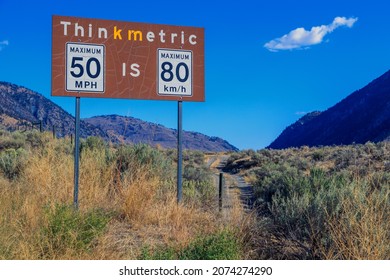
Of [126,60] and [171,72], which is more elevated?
[126,60]

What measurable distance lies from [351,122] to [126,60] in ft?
327

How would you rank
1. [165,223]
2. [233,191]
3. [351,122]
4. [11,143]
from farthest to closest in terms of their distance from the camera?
1. [351,122]
2. [11,143]
3. [233,191]
4. [165,223]

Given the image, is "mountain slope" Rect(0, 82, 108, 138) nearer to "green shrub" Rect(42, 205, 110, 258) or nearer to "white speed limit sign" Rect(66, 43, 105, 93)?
"white speed limit sign" Rect(66, 43, 105, 93)

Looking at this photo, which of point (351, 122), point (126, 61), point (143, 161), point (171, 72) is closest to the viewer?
point (126, 61)

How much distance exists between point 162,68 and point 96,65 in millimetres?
1264

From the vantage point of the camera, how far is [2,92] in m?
67.4

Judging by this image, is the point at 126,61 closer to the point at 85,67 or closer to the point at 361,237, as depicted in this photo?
the point at 85,67

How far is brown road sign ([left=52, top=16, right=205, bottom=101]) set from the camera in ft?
28.1

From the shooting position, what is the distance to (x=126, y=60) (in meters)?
9.09

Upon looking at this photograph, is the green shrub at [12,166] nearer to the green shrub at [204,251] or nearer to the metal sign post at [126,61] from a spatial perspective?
the metal sign post at [126,61]

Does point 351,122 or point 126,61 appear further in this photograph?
point 351,122

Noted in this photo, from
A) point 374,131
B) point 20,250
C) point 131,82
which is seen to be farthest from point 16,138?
point 374,131

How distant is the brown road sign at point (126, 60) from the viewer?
8570 mm

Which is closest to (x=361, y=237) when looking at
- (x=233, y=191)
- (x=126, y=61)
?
(x=126, y=61)
